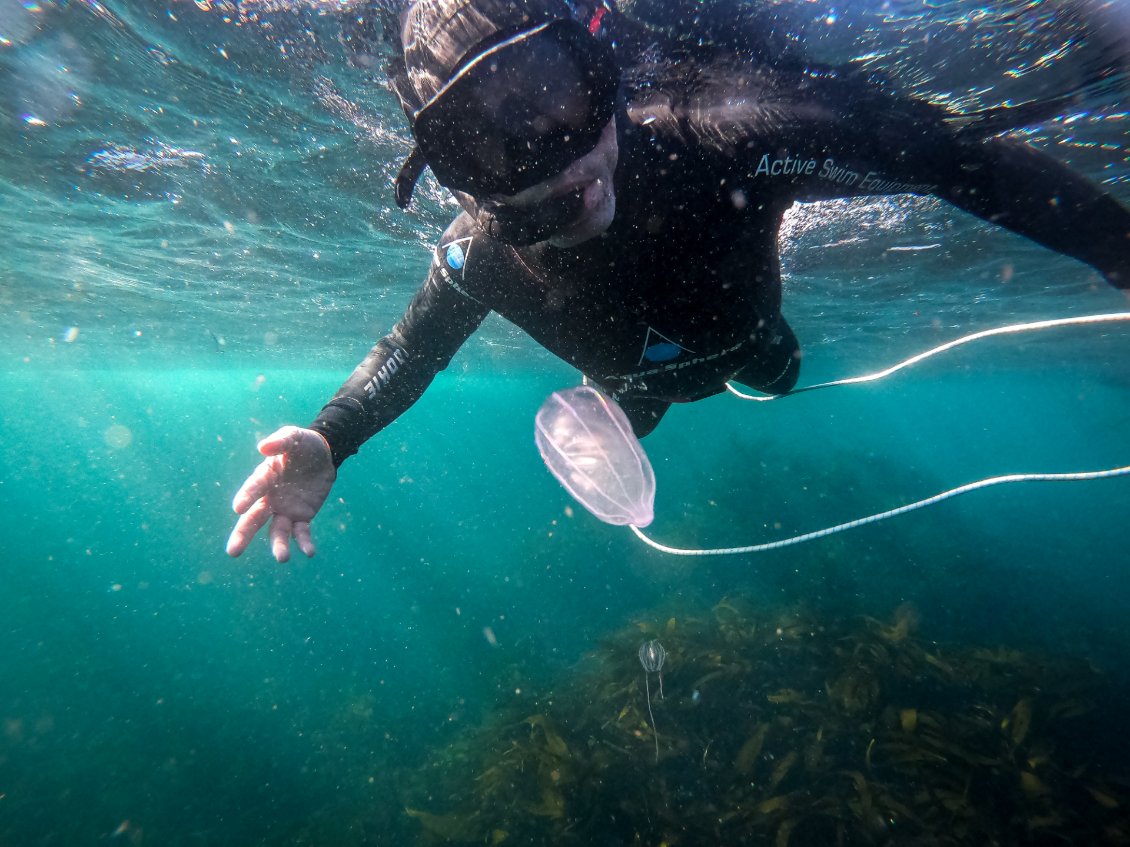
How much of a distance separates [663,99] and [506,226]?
1.42 m

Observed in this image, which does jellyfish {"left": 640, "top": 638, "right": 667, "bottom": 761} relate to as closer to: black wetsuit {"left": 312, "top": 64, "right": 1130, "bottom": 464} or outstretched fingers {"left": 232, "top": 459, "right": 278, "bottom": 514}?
black wetsuit {"left": 312, "top": 64, "right": 1130, "bottom": 464}

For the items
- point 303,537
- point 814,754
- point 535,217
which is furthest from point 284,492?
point 814,754

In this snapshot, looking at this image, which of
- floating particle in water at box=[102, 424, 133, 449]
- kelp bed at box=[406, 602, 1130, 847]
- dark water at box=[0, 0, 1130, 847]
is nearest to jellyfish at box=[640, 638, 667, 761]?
kelp bed at box=[406, 602, 1130, 847]

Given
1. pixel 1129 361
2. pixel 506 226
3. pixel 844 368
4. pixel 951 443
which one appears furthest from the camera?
pixel 951 443

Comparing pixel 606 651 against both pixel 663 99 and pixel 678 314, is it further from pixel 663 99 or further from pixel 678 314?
pixel 663 99

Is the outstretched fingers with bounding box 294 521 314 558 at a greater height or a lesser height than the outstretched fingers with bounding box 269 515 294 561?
lesser

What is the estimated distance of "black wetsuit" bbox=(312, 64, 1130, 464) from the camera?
2.32m

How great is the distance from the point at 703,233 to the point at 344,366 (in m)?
32.9

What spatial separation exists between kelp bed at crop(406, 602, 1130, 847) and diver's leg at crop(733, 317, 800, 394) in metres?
5.01

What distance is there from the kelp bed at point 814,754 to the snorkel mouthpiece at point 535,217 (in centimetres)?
708

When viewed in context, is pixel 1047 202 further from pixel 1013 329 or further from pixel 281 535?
pixel 281 535

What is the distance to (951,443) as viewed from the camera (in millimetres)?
93125

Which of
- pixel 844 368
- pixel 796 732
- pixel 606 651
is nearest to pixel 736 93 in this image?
pixel 796 732

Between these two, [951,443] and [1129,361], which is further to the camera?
[951,443]
